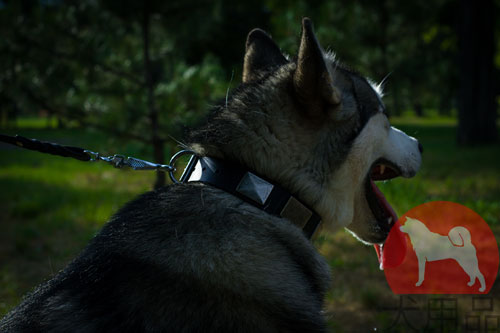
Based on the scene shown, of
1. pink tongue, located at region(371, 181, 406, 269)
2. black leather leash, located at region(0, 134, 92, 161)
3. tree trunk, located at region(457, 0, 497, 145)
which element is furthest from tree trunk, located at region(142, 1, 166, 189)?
tree trunk, located at region(457, 0, 497, 145)

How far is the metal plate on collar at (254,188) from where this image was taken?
6.18 feet

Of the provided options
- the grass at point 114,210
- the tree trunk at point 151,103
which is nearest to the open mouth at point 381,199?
the grass at point 114,210

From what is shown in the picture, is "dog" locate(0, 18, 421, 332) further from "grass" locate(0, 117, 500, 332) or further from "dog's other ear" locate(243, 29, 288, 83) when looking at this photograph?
"grass" locate(0, 117, 500, 332)

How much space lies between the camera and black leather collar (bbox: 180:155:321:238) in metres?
1.89

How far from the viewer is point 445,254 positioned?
3.71m

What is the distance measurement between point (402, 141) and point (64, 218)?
5655 mm

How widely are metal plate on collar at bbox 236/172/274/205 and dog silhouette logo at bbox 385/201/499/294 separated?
5.52ft

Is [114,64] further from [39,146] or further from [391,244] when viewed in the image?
[391,244]

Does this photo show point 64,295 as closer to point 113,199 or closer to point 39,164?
point 113,199

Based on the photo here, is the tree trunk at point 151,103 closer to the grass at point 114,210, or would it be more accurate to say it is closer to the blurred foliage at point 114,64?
the blurred foliage at point 114,64

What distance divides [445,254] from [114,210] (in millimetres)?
4563

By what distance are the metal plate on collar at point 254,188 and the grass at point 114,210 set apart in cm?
58

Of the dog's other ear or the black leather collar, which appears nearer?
the black leather collar

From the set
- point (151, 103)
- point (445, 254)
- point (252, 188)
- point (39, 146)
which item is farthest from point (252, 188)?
point (151, 103)
